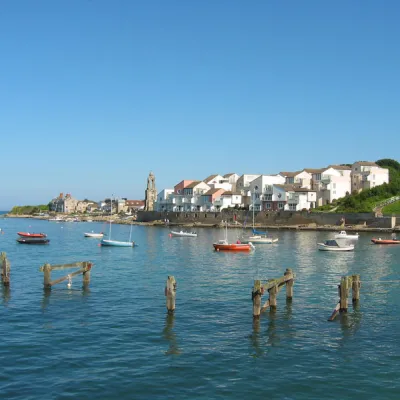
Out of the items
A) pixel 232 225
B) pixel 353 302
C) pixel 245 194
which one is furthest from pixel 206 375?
pixel 245 194

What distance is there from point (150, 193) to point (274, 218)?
6779 centimetres

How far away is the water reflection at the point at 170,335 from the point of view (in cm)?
2172

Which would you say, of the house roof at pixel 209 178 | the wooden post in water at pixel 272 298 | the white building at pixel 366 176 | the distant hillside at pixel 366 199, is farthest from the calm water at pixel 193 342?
the house roof at pixel 209 178

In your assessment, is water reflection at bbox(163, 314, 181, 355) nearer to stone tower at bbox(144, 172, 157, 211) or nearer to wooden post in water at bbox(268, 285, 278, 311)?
wooden post in water at bbox(268, 285, 278, 311)

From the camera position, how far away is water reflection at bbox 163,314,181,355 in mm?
21719

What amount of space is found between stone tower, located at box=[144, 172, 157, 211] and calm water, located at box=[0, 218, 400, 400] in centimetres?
15063

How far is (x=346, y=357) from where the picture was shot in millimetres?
21156

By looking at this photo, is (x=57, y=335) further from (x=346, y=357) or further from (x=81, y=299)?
(x=346, y=357)

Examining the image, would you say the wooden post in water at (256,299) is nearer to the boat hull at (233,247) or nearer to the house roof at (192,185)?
the boat hull at (233,247)

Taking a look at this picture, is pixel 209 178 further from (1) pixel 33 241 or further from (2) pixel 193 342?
(2) pixel 193 342

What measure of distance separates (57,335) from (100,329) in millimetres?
2158

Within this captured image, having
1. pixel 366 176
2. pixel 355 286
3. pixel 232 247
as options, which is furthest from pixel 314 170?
pixel 355 286

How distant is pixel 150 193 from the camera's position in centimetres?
19375

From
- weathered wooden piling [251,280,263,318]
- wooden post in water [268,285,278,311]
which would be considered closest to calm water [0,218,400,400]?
weathered wooden piling [251,280,263,318]
